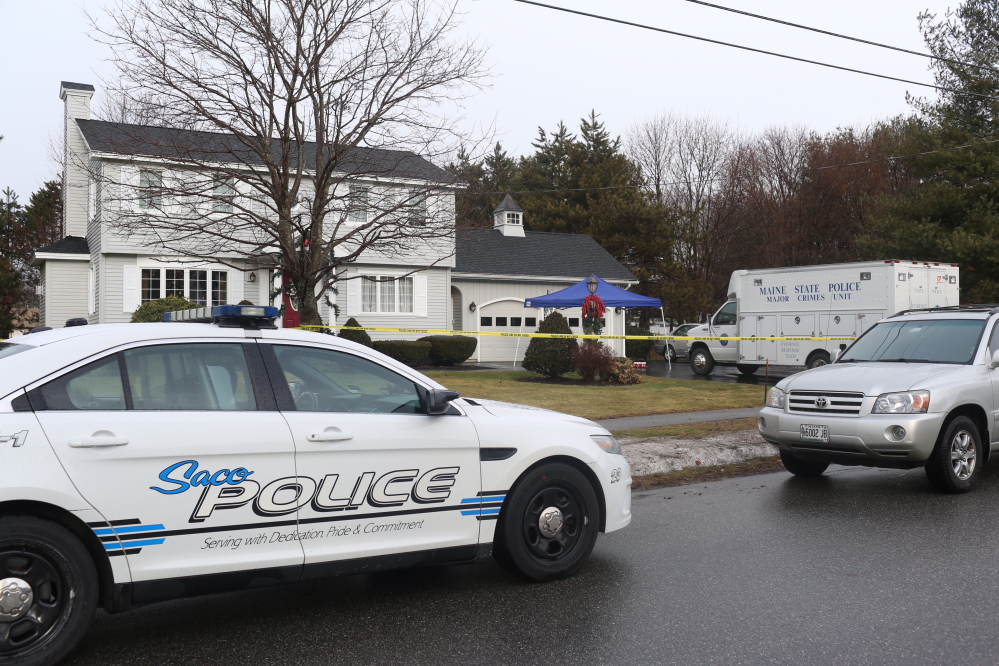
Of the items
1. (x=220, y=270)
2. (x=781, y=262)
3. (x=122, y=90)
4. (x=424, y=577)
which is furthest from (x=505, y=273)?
(x=424, y=577)

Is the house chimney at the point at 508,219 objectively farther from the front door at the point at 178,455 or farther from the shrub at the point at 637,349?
the front door at the point at 178,455

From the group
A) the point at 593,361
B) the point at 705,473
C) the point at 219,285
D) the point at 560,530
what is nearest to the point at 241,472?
the point at 560,530

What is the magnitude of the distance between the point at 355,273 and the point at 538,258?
8048 mm

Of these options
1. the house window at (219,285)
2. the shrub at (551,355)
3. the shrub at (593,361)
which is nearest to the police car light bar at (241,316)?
the shrub at (593,361)

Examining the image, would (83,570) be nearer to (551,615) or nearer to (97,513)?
(97,513)

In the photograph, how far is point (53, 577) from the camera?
155 inches

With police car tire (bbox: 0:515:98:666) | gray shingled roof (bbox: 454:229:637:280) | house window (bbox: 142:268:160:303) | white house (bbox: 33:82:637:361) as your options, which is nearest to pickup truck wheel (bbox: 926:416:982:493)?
police car tire (bbox: 0:515:98:666)

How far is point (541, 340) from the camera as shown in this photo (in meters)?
20.2

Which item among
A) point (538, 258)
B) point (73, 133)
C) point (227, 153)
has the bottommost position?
point (538, 258)

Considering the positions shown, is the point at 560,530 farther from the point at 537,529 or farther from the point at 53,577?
the point at 53,577

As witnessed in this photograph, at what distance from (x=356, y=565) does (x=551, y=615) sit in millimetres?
1104

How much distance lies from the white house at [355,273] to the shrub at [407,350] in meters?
2.20

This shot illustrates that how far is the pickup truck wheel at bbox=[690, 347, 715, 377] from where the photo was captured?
23.5 metres

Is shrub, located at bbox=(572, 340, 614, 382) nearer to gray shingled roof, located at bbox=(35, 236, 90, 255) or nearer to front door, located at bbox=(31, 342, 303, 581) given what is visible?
front door, located at bbox=(31, 342, 303, 581)
